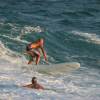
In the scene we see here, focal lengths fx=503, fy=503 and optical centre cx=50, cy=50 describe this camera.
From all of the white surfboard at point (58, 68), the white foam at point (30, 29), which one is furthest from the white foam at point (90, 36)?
the white surfboard at point (58, 68)

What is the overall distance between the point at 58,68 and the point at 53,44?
4602mm

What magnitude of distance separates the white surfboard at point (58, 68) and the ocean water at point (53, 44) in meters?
0.22

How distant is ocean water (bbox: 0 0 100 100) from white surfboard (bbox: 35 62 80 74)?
215 mm

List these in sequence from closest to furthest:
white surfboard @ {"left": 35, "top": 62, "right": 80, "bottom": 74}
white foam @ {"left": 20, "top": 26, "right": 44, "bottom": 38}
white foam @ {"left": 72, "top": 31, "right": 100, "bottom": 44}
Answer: white surfboard @ {"left": 35, "top": 62, "right": 80, "bottom": 74} → white foam @ {"left": 72, "top": 31, "right": 100, "bottom": 44} → white foam @ {"left": 20, "top": 26, "right": 44, "bottom": 38}

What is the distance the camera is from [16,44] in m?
20.8

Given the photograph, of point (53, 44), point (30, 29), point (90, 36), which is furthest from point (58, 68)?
point (30, 29)

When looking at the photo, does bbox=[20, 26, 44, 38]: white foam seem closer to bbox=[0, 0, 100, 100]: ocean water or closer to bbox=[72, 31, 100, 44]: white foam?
bbox=[0, 0, 100, 100]: ocean water

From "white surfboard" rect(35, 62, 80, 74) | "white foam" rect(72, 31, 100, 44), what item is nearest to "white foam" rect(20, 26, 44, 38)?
"white foam" rect(72, 31, 100, 44)

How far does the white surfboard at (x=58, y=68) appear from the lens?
17062mm

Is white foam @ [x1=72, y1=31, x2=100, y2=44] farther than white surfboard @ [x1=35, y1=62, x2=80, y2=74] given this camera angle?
Yes

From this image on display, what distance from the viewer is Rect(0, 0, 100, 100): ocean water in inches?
573

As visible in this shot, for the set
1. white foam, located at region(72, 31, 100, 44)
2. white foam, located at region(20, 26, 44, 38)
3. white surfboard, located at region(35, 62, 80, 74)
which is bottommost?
white surfboard, located at region(35, 62, 80, 74)

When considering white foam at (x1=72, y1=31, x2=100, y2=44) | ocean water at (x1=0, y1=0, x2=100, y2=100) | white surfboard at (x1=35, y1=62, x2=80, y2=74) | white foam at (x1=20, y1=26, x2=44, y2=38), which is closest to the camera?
ocean water at (x1=0, y1=0, x2=100, y2=100)

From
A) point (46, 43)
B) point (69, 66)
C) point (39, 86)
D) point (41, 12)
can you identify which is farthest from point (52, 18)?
point (39, 86)
